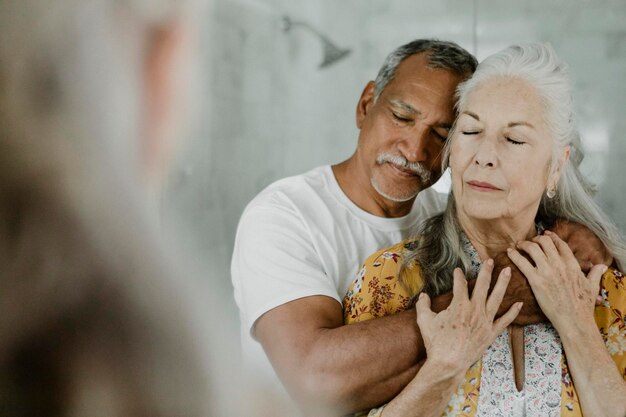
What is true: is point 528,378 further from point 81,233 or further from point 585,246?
point 81,233

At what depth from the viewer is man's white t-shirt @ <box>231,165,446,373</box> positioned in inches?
34.7

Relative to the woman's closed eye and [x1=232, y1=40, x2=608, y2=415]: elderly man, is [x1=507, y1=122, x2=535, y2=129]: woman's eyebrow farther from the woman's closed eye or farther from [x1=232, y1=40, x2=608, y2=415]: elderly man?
[x1=232, y1=40, x2=608, y2=415]: elderly man

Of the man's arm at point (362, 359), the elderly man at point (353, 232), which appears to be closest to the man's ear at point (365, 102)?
the elderly man at point (353, 232)

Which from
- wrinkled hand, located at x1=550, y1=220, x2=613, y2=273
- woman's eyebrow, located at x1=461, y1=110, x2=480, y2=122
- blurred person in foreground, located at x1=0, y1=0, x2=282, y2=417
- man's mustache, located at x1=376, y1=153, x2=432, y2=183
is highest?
blurred person in foreground, located at x1=0, y1=0, x2=282, y2=417

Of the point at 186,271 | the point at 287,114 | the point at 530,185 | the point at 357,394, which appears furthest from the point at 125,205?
the point at 287,114

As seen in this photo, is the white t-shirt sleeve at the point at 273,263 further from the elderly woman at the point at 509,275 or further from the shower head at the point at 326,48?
the shower head at the point at 326,48

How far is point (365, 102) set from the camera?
1.17 metres

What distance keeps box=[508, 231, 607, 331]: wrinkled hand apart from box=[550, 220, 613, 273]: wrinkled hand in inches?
1.0

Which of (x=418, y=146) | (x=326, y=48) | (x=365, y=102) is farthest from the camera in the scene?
(x=326, y=48)

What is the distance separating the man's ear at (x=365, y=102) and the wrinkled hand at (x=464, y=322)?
491mm

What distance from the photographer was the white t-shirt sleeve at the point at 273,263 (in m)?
0.87

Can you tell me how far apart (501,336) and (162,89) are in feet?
2.32

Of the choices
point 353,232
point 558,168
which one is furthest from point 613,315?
point 353,232

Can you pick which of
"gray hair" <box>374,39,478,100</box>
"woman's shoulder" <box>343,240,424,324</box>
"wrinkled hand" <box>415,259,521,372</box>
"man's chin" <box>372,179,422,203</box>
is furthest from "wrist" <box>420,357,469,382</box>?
"gray hair" <box>374,39,478,100</box>
